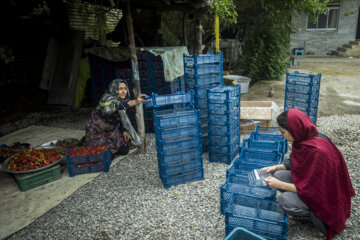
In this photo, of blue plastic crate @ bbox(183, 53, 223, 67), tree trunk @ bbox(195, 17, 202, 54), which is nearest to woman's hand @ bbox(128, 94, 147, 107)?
blue plastic crate @ bbox(183, 53, 223, 67)

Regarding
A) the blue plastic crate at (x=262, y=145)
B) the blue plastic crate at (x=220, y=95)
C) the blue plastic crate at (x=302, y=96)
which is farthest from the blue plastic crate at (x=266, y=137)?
the blue plastic crate at (x=302, y=96)

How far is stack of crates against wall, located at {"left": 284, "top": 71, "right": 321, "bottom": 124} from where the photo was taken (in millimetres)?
5996

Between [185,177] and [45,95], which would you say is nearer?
[185,177]

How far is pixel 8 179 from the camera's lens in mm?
5031

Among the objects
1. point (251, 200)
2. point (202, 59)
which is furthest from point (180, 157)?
point (202, 59)

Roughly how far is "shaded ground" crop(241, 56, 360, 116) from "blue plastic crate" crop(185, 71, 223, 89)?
13.6 ft

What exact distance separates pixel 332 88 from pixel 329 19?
11.8 meters

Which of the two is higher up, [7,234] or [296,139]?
[296,139]

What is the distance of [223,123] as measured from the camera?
4.91 meters

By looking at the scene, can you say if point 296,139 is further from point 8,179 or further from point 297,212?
point 8,179

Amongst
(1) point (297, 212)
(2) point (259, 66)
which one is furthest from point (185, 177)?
(2) point (259, 66)

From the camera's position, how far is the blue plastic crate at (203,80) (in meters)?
5.16

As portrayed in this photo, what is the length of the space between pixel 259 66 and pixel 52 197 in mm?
11050

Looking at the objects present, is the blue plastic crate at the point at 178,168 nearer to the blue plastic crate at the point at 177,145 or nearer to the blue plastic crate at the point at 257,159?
the blue plastic crate at the point at 177,145
